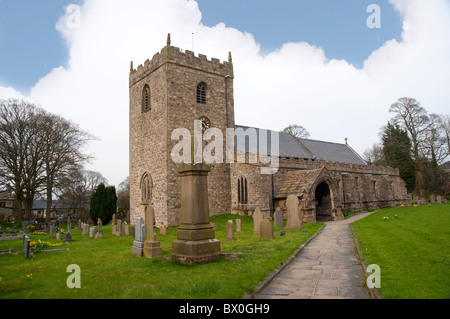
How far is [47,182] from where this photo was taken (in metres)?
26.5

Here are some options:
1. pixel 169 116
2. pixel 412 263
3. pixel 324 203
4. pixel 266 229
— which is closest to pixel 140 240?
pixel 266 229

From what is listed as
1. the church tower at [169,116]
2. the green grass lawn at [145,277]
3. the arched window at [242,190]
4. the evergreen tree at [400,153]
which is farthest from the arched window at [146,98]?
the evergreen tree at [400,153]

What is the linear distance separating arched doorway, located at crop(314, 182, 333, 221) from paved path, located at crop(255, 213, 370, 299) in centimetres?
1325

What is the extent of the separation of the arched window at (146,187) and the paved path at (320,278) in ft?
46.3

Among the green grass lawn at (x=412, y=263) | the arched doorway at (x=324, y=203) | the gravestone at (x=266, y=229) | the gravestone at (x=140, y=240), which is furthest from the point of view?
the arched doorway at (x=324, y=203)

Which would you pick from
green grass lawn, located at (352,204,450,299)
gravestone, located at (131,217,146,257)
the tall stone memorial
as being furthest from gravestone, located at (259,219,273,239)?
gravestone, located at (131,217,146,257)

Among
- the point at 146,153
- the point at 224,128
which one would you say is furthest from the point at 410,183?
the point at 146,153

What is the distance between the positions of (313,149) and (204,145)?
13.7 m

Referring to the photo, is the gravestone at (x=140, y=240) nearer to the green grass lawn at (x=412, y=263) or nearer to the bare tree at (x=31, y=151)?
the green grass lawn at (x=412, y=263)

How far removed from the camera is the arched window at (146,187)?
2123cm

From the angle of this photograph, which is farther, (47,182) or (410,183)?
(410,183)

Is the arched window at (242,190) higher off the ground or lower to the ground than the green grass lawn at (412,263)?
higher
